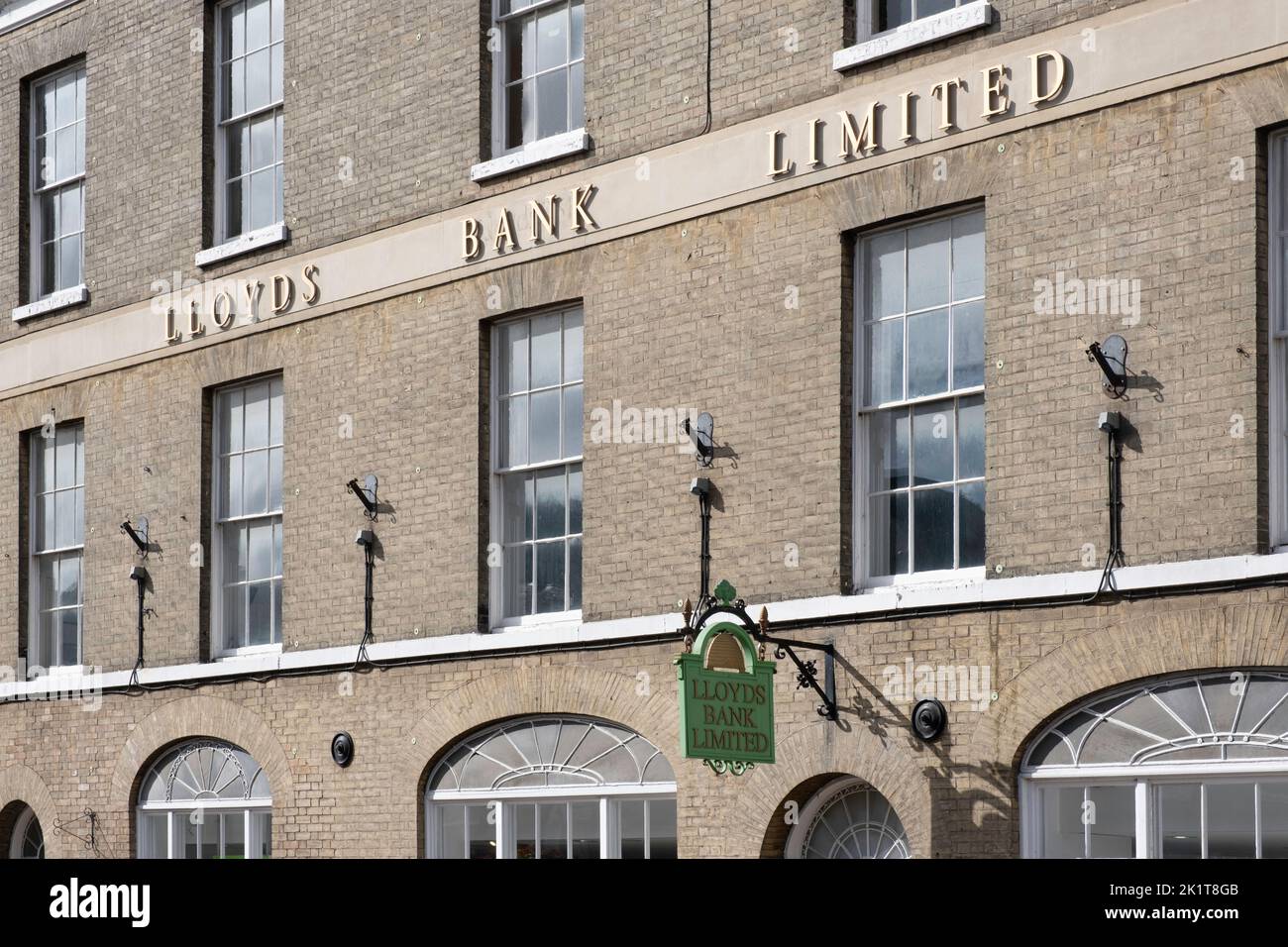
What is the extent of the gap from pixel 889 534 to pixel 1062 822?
2.27 metres

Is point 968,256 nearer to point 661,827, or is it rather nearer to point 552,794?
point 661,827

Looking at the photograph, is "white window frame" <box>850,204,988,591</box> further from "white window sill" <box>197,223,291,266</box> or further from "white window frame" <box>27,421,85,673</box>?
"white window frame" <box>27,421,85,673</box>

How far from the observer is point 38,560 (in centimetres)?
1922

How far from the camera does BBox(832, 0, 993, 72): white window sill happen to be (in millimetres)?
12273

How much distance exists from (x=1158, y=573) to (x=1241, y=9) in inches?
131

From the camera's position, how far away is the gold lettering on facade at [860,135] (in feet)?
42.0

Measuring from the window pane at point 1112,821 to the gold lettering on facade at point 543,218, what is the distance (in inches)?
238

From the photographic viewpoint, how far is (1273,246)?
11.0 metres

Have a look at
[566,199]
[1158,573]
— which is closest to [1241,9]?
[1158,573]

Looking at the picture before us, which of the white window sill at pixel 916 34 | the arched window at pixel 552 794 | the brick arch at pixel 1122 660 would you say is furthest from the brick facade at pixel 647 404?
the arched window at pixel 552 794

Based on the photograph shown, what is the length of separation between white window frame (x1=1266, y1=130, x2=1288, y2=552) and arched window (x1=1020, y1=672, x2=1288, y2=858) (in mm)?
966

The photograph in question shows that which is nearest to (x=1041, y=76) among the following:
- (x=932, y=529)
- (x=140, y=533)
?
(x=932, y=529)

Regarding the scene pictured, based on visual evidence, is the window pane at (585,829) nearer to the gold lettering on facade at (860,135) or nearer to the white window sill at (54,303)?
the gold lettering on facade at (860,135)
